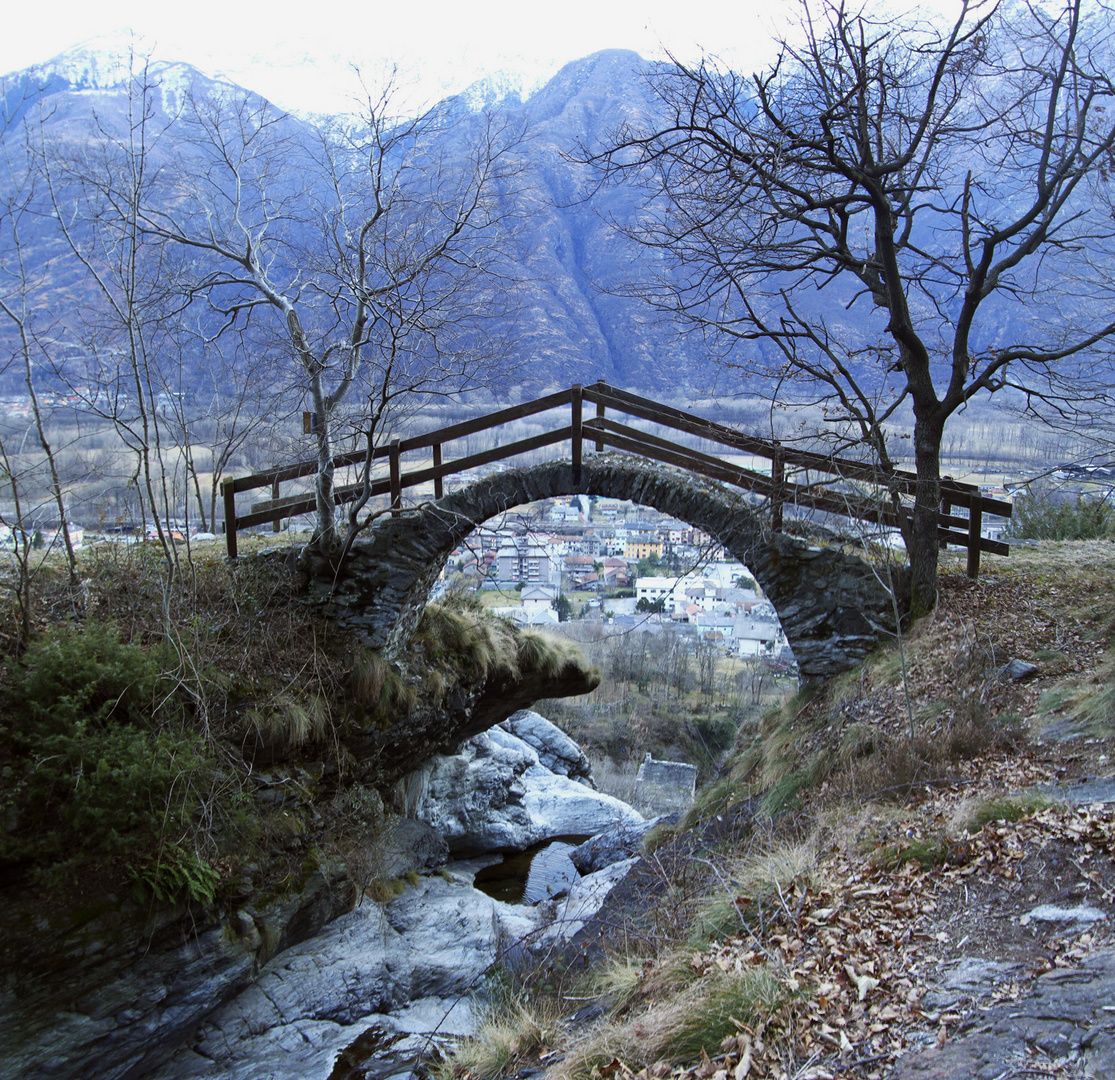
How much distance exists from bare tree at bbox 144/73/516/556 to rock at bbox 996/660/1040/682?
618 centimetres

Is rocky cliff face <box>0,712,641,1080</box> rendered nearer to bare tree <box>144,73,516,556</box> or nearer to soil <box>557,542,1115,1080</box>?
soil <box>557,542,1115,1080</box>

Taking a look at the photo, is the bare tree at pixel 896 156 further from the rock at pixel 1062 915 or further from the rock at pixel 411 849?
the rock at pixel 411 849

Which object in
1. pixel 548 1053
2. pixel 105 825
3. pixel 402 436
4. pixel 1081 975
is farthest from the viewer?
pixel 402 436

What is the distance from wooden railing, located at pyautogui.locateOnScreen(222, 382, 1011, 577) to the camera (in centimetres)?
776

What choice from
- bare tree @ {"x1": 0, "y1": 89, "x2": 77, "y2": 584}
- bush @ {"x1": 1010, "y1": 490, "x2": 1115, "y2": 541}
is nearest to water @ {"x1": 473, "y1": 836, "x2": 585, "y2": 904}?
bare tree @ {"x1": 0, "y1": 89, "x2": 77, "y2": 584}

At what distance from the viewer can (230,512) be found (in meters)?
9.16

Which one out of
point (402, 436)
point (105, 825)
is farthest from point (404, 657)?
point (105, 825)

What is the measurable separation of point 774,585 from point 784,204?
13.2 ft

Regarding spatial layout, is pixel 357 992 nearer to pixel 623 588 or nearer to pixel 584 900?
pixel 584 900

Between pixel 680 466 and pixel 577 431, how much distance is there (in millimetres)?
1271

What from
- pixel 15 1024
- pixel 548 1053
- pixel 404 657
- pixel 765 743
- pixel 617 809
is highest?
pixel 404 657

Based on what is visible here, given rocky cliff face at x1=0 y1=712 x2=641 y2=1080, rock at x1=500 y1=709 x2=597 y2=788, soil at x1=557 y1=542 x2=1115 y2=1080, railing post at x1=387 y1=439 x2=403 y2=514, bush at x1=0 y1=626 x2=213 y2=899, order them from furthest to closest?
rock at x1=500 y1=709 x2=597 y2=788 < railing post at x1=387 y1=439 x2=403 y2=514 < bush at x1=0 y1=626 x2=213 y2=899 < rocky cliff face at x1=0 y1=712 x2=641 y2=1080 < soil at x1=557 y1=542 x2=1115 y2=1080

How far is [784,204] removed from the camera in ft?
25.0

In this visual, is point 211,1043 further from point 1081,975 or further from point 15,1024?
point 1081,975
